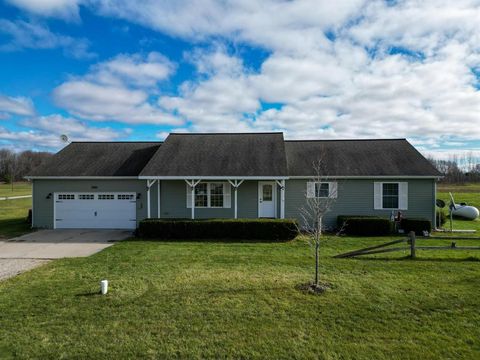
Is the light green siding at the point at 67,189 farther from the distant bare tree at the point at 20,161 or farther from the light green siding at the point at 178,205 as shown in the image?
the distant bare tree at the point at 20,161

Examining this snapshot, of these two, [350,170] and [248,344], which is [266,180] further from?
[248,344]

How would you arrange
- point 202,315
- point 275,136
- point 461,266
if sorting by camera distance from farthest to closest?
point 275,136
point 461,266
point 202,315

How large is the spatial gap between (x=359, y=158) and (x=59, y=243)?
15359mm

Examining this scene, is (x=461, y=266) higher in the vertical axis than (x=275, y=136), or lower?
lower

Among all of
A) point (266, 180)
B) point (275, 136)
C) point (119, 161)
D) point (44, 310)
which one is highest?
point (275, 136)

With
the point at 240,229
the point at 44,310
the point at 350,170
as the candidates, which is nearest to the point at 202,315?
the point at 44,310

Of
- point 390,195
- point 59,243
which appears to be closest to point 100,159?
point 59,243

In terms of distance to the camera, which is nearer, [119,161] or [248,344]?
[248,344]

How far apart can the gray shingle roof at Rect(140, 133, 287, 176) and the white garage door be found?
2311 mm

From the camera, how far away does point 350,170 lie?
1537 centimetres

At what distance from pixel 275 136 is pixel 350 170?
5087 mm

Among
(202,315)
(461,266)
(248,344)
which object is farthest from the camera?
(461,266)

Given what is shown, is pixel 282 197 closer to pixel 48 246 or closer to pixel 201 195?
pixel 201 195

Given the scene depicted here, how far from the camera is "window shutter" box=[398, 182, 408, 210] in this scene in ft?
49.2
